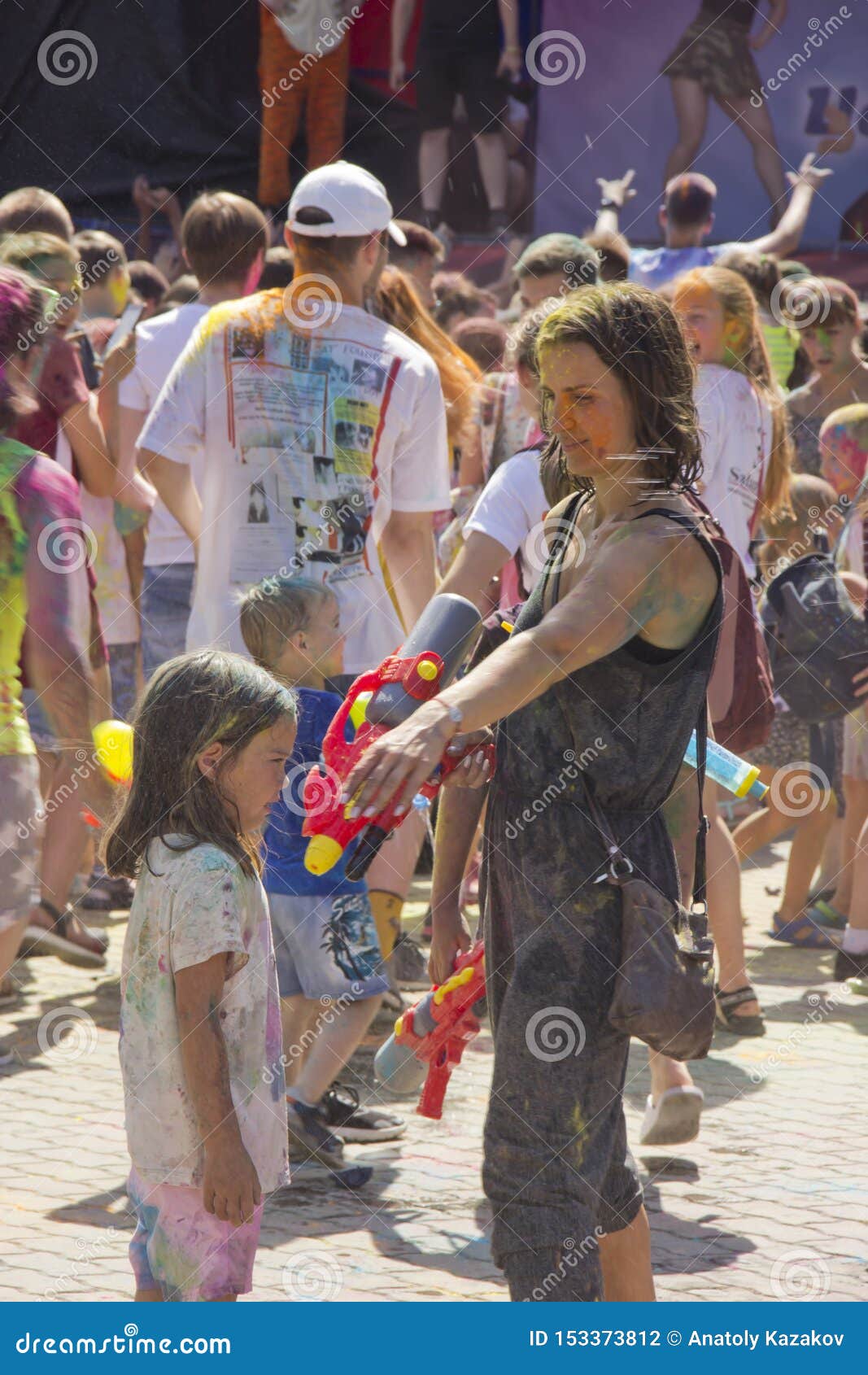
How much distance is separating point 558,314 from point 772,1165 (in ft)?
7.99

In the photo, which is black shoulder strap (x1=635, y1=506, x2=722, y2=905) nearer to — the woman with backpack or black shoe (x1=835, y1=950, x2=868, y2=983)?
the woman with backpack

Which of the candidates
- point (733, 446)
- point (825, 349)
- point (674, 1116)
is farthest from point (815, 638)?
point (674, 1116)

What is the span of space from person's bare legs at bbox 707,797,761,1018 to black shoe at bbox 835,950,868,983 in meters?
0.78

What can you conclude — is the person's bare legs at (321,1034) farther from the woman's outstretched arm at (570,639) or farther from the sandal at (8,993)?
the woman's outstretched arm at (570,639)

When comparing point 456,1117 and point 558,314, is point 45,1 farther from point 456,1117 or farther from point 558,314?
point 558,314

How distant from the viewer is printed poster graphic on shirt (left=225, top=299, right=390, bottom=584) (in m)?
4.52

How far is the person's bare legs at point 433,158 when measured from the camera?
1181 centimetres

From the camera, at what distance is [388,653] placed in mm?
4715

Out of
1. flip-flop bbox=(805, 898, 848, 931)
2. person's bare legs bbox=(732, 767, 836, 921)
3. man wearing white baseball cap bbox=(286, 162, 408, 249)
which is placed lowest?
flip-flop bbox=(805, 898, 848, 931)

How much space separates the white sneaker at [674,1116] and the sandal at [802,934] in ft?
8.00

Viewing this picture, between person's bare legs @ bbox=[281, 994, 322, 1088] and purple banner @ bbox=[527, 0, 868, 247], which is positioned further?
purple banner @ bbox=[527, 0, 868, 247]

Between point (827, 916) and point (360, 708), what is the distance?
443cm

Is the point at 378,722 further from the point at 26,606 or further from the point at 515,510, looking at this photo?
the point at 515,510

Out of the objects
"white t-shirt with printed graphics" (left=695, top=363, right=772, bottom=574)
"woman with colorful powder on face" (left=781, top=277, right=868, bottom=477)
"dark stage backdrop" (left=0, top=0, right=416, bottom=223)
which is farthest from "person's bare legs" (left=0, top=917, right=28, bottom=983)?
"dark stage backdrop" (left=0, top=0, right=416, bottom=223)
